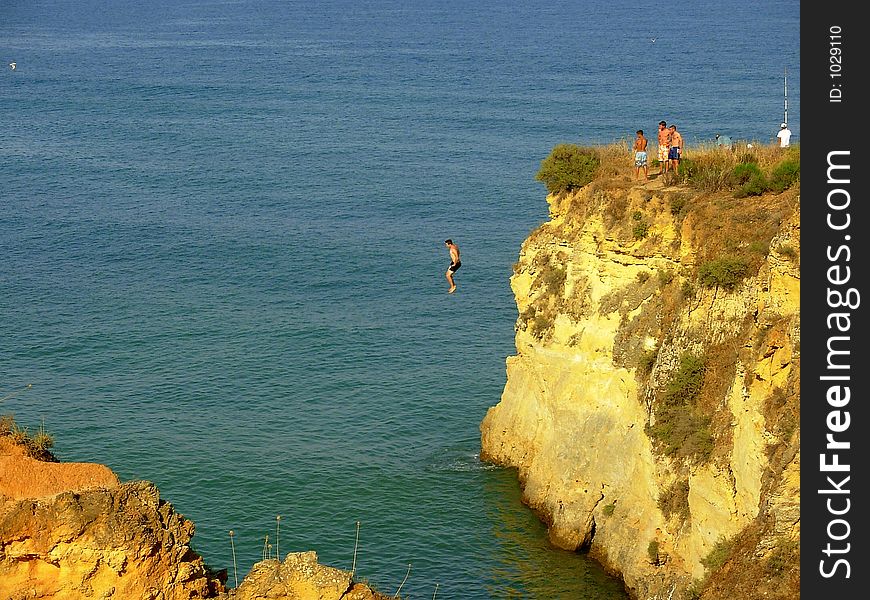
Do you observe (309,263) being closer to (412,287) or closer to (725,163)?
(412,287)

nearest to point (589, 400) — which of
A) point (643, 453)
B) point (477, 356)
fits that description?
point (643, 453)

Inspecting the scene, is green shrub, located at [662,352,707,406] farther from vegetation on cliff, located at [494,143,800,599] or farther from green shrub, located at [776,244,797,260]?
green shrub, located at [776,244,797,260]

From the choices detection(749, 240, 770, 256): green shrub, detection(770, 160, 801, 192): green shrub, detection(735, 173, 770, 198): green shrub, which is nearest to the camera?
detection(749, 240, 770, 256): green shrub

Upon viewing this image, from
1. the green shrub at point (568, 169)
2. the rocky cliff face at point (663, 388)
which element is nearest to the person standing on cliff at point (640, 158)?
the rocky cliff face at point (663, 388)

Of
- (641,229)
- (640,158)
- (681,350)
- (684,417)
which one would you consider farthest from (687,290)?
(640,158)

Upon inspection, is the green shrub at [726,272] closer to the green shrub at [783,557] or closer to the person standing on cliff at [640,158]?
the person standing on cliff at [640,158]

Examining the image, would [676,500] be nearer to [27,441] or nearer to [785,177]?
[785,177]

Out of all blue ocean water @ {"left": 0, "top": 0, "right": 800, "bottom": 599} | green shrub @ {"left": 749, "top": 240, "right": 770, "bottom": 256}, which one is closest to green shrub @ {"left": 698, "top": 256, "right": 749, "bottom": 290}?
green shrub @ {"left": 749, "top": 240, "right": 770, "bottom": 256}

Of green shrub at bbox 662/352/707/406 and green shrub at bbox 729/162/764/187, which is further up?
green shrub at bbox 729/162/764/187
